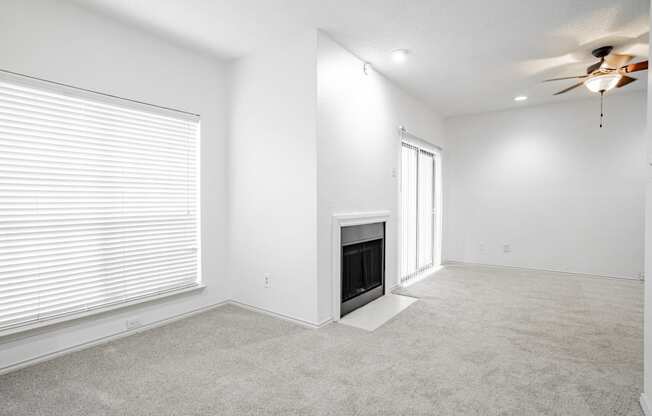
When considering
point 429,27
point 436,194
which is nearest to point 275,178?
point 429,27

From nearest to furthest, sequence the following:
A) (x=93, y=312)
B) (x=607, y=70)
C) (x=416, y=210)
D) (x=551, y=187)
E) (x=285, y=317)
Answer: (x=93, y=312)
(x=285, y=317)
(x=607, y=70)
(x=416, y=210)
(x=551, y=187)

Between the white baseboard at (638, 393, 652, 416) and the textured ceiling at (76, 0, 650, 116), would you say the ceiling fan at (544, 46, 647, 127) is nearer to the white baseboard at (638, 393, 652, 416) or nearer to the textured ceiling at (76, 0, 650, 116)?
the textured ceiling at (76, 0, 650, 116)

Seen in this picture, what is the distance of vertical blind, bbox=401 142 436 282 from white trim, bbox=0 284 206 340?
281cm

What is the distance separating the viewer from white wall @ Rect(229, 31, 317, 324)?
9.80 feet

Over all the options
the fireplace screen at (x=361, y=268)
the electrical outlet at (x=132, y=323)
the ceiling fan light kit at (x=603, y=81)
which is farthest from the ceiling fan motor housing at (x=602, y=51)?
the electrical outlet at (x=132, y=323)

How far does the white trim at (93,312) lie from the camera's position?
7.25ft

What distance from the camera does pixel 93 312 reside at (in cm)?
256

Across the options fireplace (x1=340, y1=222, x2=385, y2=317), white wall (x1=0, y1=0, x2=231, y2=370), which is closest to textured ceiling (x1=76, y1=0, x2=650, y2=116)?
white wall (x1=0, y1=0, x2=231, y2=370)

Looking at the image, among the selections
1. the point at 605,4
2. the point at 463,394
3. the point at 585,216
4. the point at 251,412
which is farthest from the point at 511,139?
the point at 251,412

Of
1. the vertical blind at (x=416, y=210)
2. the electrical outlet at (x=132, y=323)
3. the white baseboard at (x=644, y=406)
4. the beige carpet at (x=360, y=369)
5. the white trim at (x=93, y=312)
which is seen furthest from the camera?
the vertical blind at (x=416, y=210)

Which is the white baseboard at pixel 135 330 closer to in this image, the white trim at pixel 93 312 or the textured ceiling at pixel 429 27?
the white trim at pixel 93 312

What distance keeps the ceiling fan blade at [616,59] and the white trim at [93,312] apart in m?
4.74

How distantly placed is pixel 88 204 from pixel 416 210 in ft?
13.5

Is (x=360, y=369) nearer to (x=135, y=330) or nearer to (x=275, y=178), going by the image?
(x=275, y=178)
